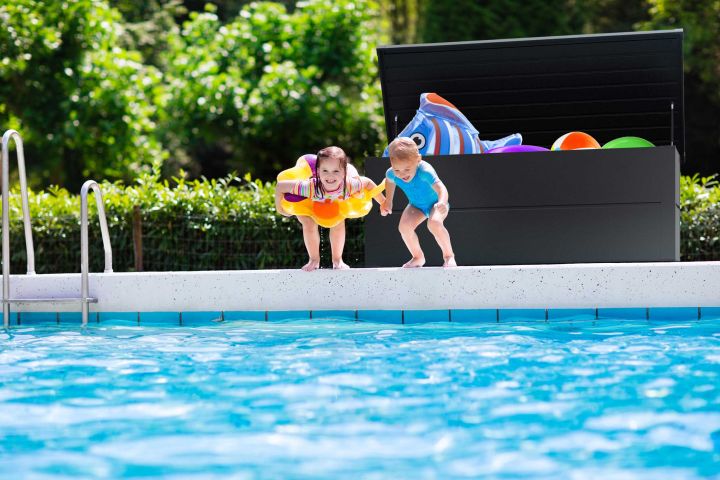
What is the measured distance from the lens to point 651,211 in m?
7.02

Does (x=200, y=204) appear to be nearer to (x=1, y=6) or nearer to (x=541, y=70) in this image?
(x=541, y=70)

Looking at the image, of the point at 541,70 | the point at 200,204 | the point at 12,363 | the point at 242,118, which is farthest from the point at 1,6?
the point at 12,363

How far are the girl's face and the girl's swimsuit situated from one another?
39cm

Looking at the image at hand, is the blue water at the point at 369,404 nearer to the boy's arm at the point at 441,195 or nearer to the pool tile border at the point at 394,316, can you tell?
the pool tile border at the point at 394,316

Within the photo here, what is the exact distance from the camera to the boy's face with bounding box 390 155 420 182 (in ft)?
20.8

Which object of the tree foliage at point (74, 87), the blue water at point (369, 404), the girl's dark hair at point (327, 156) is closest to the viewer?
the blue water at point (369, 404)

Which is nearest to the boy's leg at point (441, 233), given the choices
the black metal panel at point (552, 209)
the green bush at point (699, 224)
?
the black metal panel at point (552, 209)

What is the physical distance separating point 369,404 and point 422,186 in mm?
3139

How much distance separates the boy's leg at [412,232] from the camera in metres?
6.60

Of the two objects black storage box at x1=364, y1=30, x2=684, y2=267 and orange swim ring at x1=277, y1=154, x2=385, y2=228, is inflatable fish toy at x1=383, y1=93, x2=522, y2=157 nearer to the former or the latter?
black storage box at x1=364, y1=30, x2=684, y2=267

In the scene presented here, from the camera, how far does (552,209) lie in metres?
7.07

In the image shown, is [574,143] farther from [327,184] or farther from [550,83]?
[327,184]

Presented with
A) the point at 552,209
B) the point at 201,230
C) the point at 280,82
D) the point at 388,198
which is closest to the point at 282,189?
the point at 388,198

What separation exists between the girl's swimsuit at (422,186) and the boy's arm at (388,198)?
0.26 ft
